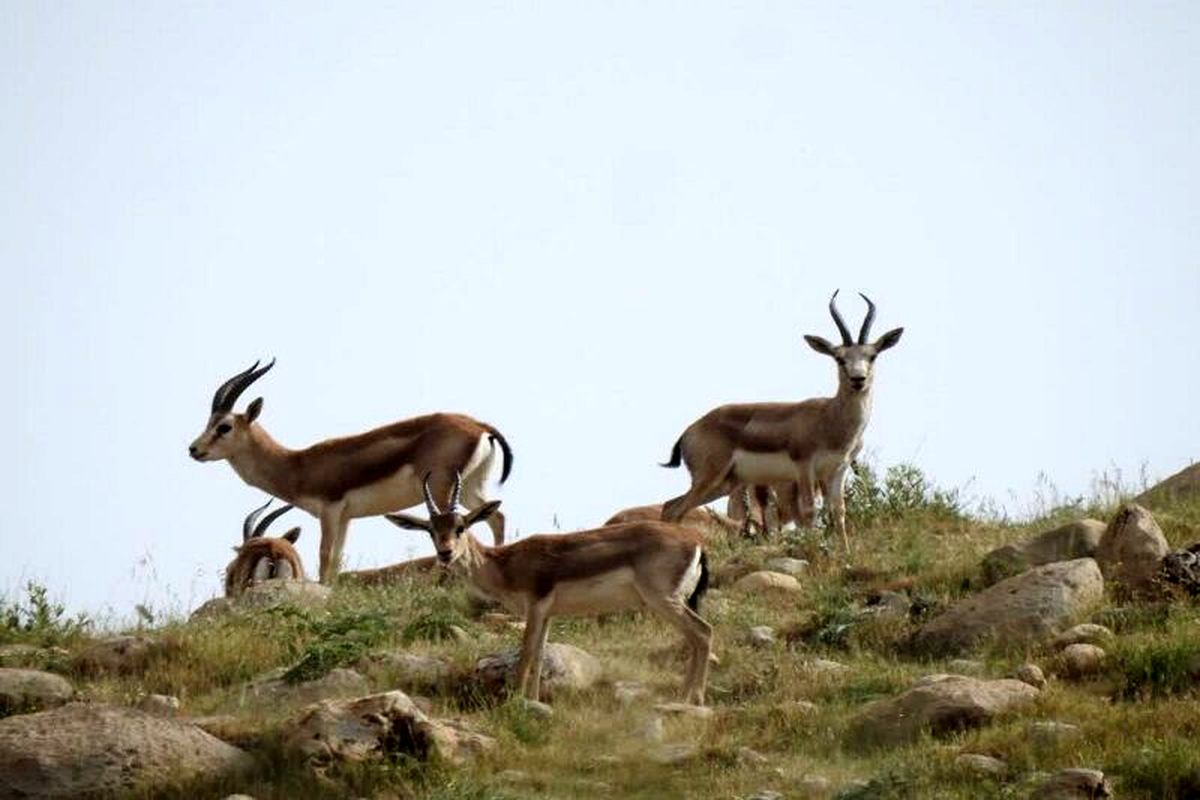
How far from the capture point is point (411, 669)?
54.2ft

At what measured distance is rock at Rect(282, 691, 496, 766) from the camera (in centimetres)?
1402

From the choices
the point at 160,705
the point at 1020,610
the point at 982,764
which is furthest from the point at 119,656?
the point at 982,764

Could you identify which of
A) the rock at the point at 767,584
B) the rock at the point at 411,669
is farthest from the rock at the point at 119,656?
the rock at the point at 767,584

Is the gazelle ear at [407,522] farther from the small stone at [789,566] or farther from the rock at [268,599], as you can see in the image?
the small stone at [789,566]

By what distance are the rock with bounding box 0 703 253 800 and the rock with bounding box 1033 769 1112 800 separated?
16.8 ft

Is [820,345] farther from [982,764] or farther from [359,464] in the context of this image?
[982,764]

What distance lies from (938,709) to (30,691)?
21.9 ft

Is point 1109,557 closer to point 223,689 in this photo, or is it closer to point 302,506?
point 223,689

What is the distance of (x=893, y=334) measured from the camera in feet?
76.7

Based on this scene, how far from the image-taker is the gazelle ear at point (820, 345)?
23.5 m

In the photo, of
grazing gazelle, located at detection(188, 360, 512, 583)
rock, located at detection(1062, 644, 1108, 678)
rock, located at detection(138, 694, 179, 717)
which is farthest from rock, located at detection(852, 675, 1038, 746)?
grazing gazelle, located at detection(188, 360, 512, 583)

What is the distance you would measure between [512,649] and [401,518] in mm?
1534

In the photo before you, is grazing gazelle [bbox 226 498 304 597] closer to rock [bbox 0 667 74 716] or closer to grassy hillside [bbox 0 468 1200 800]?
grassy hillside [bbox 0 468 1200 800]

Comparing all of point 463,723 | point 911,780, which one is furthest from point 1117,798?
point 463,723
